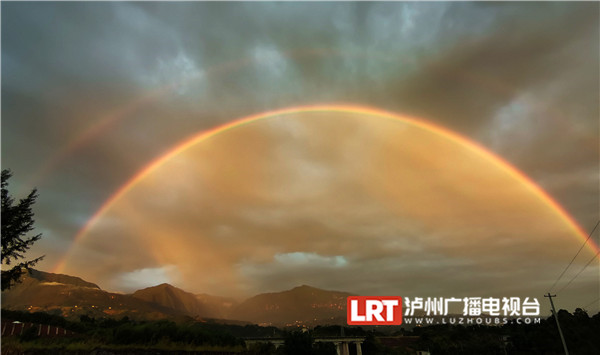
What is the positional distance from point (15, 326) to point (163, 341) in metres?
6.53

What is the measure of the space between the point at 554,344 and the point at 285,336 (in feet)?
324

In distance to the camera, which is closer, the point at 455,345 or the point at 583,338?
the point at 583,338

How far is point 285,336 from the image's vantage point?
85.3 ft

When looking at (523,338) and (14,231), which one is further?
(523,338)

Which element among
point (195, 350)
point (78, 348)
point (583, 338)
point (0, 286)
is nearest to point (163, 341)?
point (195, 350)

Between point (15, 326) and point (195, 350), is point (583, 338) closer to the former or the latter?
point (195, 350)

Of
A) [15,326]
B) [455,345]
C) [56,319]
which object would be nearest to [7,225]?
[56,319]

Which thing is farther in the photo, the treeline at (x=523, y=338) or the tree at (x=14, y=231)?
the treeline at (x=523, y=338)

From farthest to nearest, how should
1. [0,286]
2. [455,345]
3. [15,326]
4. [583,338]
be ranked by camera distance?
[455,345] < [583,338] < [0,286] < [15,326]

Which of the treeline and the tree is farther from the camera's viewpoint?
the treeline

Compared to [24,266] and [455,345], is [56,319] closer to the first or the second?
[24,266]

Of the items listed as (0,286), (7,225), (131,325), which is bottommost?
(131,325)

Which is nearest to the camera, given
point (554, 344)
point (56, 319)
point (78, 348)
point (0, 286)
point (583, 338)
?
point (78, 348)

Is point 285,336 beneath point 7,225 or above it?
beneath
